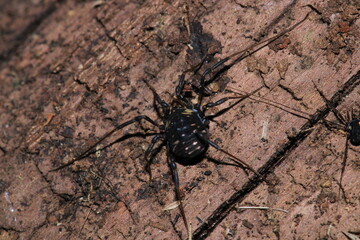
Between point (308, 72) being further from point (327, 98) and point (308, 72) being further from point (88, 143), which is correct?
point (88, 143)

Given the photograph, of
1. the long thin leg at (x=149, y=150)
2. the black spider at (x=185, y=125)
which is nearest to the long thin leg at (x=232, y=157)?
the black spider at (x=185, y=125)

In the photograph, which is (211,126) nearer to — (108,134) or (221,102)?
(221,102)

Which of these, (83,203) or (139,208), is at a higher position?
(83,203)

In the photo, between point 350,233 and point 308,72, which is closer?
point 350,233

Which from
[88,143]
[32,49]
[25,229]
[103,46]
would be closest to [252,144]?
[88,143]

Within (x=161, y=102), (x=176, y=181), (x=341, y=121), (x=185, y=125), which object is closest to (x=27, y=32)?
(x=161, y=102)

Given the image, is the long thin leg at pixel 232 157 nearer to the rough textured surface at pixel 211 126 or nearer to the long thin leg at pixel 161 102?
the rough textured surface at pixel 211 126

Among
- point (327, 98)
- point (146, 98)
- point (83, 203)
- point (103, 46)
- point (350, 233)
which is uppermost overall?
point (103, 46)
